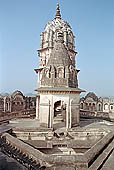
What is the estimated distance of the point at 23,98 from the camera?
33.7 metres

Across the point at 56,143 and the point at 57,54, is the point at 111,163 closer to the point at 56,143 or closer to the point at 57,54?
the point at 56,143

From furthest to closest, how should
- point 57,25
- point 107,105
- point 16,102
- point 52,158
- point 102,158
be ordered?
point 107,105 → point 16,102 → point 57,25 → point 102,158 → point 52,158

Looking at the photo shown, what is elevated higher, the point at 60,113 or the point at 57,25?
the point at 57,25

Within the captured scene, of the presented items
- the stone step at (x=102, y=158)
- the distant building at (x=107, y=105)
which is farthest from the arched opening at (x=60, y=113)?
the distant building at (x=107, y=105)

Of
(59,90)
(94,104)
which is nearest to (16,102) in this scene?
(94,104)

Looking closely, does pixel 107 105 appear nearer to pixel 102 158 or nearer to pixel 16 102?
pixel 16 102

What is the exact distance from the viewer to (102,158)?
731 centimetres

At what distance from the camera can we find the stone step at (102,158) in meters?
6.46

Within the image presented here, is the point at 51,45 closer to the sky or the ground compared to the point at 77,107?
closer to the sky

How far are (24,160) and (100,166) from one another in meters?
3.34

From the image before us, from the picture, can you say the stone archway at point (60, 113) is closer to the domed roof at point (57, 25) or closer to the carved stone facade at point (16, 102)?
the domed roof at point (57, 25)

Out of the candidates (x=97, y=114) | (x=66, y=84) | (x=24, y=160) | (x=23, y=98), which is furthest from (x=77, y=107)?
(x=23, y=98)

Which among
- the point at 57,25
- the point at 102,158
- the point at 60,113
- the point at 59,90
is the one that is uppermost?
the point at 57,25

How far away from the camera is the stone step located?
6457 mm
